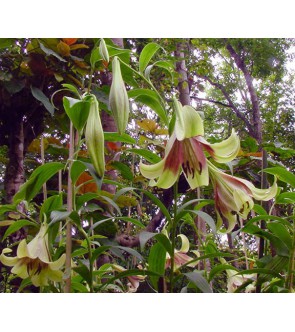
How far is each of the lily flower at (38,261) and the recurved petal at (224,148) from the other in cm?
19

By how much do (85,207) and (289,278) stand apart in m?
0.32

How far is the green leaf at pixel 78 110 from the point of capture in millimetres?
389

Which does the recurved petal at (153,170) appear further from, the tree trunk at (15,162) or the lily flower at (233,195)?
the tree trunk at (15,162)

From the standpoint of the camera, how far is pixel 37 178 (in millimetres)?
458

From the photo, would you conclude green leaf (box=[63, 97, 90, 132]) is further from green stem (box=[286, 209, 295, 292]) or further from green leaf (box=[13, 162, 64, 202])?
green stem (box=[286, 209, 295, 292])

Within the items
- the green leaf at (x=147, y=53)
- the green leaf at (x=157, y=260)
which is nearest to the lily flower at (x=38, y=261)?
the green leaf at (x=157, y=260)

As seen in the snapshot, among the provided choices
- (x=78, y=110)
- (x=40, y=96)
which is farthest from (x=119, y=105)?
(x=40, y=96)

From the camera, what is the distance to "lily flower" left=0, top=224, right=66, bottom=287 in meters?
0.44

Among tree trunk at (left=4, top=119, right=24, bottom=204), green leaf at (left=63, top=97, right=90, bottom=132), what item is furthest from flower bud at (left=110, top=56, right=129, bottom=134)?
A: tree trunk at (left=4, top=119, right=24, bottom=204)

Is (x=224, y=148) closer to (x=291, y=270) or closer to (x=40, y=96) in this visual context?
(x=291, y=270)

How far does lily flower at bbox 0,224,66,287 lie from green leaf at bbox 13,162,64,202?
43mm
